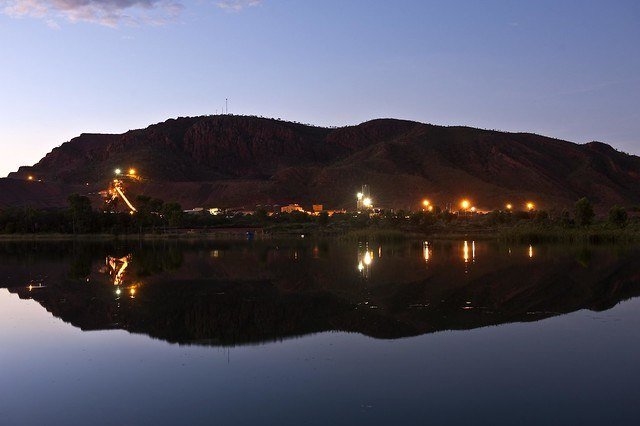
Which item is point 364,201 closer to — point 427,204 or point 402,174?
point 427,204

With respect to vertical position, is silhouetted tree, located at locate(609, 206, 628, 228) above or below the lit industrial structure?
below

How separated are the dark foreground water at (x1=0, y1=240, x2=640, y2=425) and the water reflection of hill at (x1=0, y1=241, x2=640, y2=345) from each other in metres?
0.11

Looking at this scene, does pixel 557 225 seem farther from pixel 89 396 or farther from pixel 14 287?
pixel 89 396

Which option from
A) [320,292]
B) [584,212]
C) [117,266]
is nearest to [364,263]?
[320,292]

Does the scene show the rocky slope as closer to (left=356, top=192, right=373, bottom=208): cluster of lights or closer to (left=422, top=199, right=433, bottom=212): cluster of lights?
(left=422, top=199, right=433, bottom=212): cluster of lights

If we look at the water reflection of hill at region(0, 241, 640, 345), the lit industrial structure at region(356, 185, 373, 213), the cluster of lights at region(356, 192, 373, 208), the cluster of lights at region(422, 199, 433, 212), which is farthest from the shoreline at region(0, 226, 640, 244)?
the cluster of lights at region(422, 199, 433, 212)

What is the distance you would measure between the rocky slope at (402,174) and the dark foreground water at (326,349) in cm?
8305

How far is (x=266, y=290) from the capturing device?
24375mm

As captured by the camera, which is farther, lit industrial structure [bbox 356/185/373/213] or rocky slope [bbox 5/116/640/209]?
rocky slope [bbox 5/116/640/209]

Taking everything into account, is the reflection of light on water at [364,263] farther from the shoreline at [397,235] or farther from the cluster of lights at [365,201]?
the cluster of lights at [365,201]

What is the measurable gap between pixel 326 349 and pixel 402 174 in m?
107

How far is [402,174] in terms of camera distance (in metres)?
120

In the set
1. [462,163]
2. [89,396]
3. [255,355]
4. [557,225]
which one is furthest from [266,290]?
[462,163]

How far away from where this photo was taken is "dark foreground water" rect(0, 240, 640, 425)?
10.3 m
